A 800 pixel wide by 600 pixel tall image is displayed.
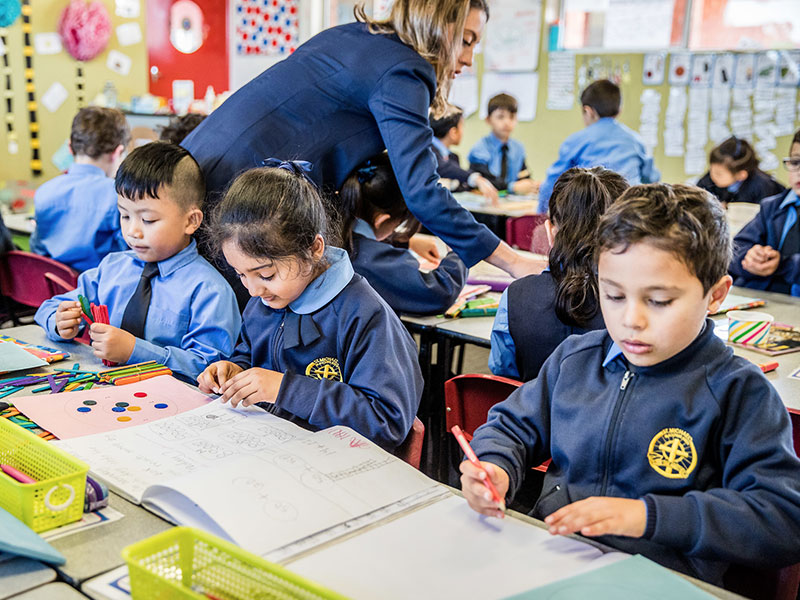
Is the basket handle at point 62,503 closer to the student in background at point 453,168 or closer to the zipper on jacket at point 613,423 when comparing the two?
the zipper on jacket at point 613,423

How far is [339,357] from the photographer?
163 cm

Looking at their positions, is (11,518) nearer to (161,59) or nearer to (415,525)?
(415,525)

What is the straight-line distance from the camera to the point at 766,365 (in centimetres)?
195

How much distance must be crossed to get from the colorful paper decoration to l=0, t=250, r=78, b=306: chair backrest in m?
4.61

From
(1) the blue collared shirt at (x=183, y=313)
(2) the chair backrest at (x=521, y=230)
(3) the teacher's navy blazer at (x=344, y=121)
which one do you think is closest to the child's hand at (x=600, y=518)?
(1) the blue collared shirt at (x=183, y=313)

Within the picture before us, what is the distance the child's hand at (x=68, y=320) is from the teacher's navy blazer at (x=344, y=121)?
1.49 feet

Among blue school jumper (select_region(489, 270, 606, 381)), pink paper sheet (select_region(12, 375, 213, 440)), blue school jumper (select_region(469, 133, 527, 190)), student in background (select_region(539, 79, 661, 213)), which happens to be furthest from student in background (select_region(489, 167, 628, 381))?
blue school jumper (select_region(469, 133, 527, 190))

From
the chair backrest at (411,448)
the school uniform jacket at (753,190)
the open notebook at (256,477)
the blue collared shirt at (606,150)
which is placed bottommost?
the chair backrest at (411,448)

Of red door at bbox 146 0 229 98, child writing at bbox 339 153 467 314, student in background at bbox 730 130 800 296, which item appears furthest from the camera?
red door at bbox 146 0 229 98

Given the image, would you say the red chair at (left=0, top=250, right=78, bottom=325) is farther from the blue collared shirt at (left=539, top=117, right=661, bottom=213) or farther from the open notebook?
the blue collared shirt at (left=539, top=117, right=661, bottom=213)

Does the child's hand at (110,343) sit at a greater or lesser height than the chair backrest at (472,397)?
greater

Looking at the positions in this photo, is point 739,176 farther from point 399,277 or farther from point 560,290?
point 560,290

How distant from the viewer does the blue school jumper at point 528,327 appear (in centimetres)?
191

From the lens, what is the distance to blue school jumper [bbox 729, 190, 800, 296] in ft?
10.2
